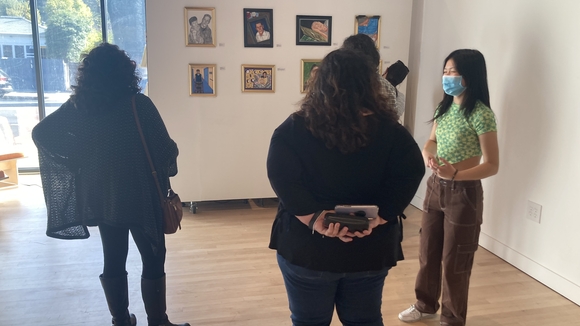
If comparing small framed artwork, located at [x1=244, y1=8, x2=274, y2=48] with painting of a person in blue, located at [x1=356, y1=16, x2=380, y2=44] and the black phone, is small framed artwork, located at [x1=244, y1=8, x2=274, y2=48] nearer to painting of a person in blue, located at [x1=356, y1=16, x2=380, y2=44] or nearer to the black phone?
painting of a person in blue, located at [x1=356, y1=16, x2=380, y2=44]

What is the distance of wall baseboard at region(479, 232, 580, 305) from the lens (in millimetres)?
2666

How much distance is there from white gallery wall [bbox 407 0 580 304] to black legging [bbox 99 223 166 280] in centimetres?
239

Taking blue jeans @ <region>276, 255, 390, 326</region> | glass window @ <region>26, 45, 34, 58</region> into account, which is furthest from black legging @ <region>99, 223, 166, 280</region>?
glass window @ <region>26, 45, 34, 58</region>

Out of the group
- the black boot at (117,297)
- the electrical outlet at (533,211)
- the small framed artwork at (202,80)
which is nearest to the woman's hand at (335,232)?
the black boot at (117,297)

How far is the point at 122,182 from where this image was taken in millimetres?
1906

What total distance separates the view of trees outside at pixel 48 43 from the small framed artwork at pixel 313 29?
2268mm

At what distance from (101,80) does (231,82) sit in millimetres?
2365

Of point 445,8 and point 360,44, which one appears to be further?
point 445,8

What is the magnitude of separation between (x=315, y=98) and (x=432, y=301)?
1624 millimetres

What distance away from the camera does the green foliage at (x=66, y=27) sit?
5547 mm

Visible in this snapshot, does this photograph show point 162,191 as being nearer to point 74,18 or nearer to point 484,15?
point 484,15

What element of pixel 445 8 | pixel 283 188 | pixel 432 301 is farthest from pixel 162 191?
pixel 445 8

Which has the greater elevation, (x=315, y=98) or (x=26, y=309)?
(x=315, y=98)

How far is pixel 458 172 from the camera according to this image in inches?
82.7
